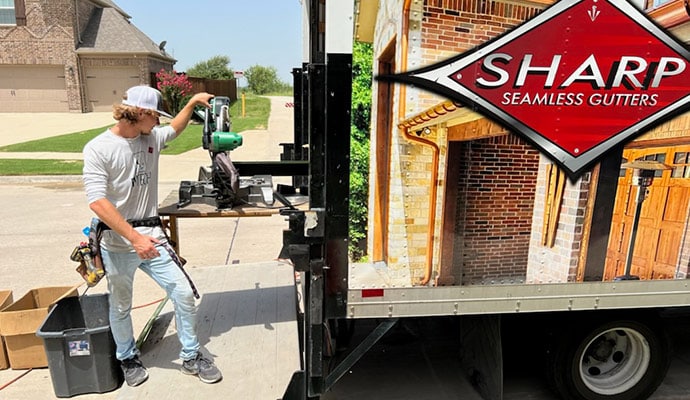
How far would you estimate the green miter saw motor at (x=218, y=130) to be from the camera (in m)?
3.13

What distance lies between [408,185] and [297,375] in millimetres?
1259

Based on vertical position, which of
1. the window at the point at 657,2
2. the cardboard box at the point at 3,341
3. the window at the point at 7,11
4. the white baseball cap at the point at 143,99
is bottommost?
the cardboard box at the point at 3,341

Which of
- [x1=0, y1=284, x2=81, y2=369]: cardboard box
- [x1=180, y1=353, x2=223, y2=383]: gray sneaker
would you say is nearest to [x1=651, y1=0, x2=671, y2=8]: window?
[x1=180, y1=353, x2=223, y2=383]: gray sneaker

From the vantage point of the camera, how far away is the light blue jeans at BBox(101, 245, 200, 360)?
9.19ft

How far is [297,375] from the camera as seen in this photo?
8.55 feet

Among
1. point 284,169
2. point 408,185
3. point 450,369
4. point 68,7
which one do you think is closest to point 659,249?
point 408,185

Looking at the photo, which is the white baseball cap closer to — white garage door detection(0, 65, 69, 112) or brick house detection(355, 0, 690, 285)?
brick house detection(355, 0, 690, 285)

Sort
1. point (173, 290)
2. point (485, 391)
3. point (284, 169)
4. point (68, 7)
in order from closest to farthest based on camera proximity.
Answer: point (173, 290), point (485, 391), point (284, 169), point (68, 7)

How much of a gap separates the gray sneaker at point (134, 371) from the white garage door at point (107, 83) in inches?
1118

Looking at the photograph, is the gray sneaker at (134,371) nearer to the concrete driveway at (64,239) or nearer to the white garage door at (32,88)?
the concrete driveway at (64,239)

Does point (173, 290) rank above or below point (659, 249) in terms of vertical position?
below

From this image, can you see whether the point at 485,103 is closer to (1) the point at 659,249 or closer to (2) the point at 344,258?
(2) the point at 344,258

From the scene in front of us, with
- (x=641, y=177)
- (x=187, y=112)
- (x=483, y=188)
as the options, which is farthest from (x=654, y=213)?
(x=187, y=112)

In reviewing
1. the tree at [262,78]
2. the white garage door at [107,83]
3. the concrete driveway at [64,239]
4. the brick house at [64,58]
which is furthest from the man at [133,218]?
the tree at [262,78]
